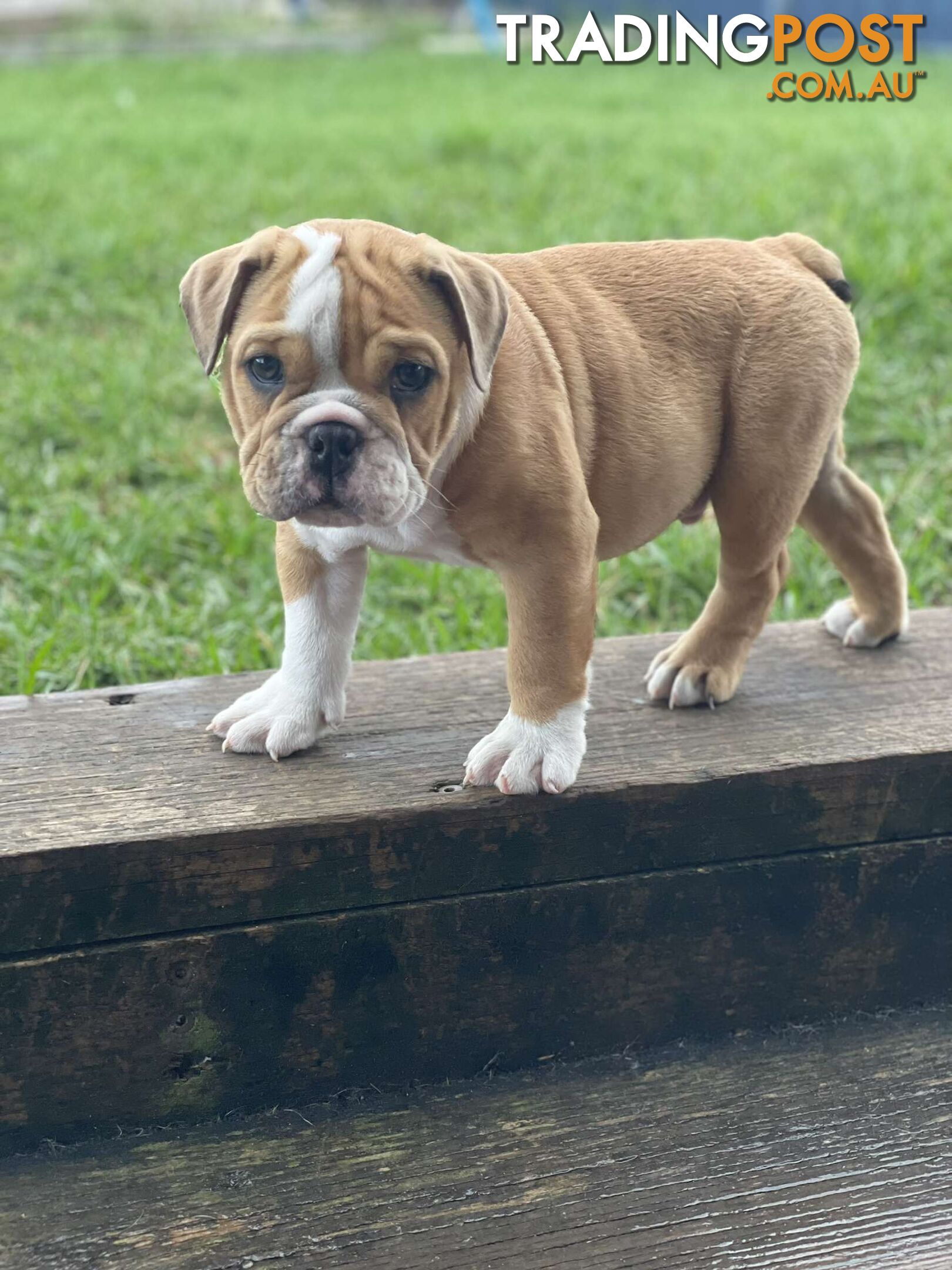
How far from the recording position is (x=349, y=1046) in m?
2.31

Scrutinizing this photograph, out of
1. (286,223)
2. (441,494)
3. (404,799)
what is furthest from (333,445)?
(286,223)

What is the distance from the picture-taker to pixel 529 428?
87.0 inches

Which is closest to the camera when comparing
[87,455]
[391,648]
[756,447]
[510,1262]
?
[510,1262]

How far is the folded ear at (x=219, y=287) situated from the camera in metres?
2.05

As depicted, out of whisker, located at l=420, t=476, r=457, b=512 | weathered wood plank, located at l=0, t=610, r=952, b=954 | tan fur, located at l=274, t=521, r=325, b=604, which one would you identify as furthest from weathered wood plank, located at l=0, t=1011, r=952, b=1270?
whisker, located at l=420, t=476, r=457, b=512

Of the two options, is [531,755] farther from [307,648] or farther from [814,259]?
[814,259]

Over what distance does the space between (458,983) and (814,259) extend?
5.05ft

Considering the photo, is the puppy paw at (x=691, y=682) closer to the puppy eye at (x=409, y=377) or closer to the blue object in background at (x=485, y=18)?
the puppy eye at (x=409, y=377)

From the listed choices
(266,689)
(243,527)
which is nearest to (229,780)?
(266,689)

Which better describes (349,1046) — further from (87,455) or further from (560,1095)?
(87,455)

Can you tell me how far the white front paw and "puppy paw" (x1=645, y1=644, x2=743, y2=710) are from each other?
2.10 feet

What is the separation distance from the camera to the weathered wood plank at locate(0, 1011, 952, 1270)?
6.51 ft

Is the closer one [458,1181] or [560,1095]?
[458,1181]

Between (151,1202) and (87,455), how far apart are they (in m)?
3.19
